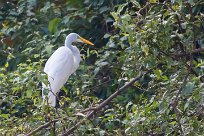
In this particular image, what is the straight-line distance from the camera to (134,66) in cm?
399

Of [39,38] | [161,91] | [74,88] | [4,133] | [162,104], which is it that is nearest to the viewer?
[162,104]

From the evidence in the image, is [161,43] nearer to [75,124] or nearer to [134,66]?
[134,66]

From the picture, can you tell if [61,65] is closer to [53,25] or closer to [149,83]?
[53,25]

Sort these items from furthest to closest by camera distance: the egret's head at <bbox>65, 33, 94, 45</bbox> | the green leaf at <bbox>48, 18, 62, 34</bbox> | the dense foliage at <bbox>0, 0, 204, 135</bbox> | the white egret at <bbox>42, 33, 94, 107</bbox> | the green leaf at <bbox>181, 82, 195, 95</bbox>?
the green leaf at <bbox>48, 18, 62, 34</bbox>, the egret's head at <bbox>65, 33, 94, 45</bbox>, the white egret at <bbox>42, 33, 94, 107</bbox>, the dense foliage at <bbox>0, 0, 204, 135</bbox>, the green leaf at <bbox>181, 82, 195, 95</bbox>

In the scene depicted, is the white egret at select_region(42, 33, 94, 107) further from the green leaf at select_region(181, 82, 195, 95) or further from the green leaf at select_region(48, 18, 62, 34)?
the green leaf at select_region(181, 82, 195, 95)

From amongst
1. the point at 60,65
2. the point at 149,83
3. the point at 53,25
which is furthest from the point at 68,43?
the point at 149,83

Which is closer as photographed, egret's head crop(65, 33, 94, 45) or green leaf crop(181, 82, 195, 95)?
green leaf crop(181, 82, 195, 95)

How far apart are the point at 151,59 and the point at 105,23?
2376mm

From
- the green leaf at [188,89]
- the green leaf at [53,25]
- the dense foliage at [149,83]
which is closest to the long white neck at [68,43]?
the green leaf at [53,25]

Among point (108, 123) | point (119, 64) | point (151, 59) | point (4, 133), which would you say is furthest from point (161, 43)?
point (119, 64)

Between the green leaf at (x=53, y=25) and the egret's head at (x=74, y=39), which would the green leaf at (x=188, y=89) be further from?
the green leaf at (x=53, y=25)

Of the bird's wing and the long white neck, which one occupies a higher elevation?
the long white neck

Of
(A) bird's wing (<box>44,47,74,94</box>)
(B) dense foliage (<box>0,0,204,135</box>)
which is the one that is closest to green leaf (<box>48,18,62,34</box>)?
(A) bird's wing (<box>44,47,74,94</box>)

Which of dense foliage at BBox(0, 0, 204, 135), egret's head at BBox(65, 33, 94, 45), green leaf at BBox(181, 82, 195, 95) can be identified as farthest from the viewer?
egret's head at BBox(65, 33, 94, 45)
